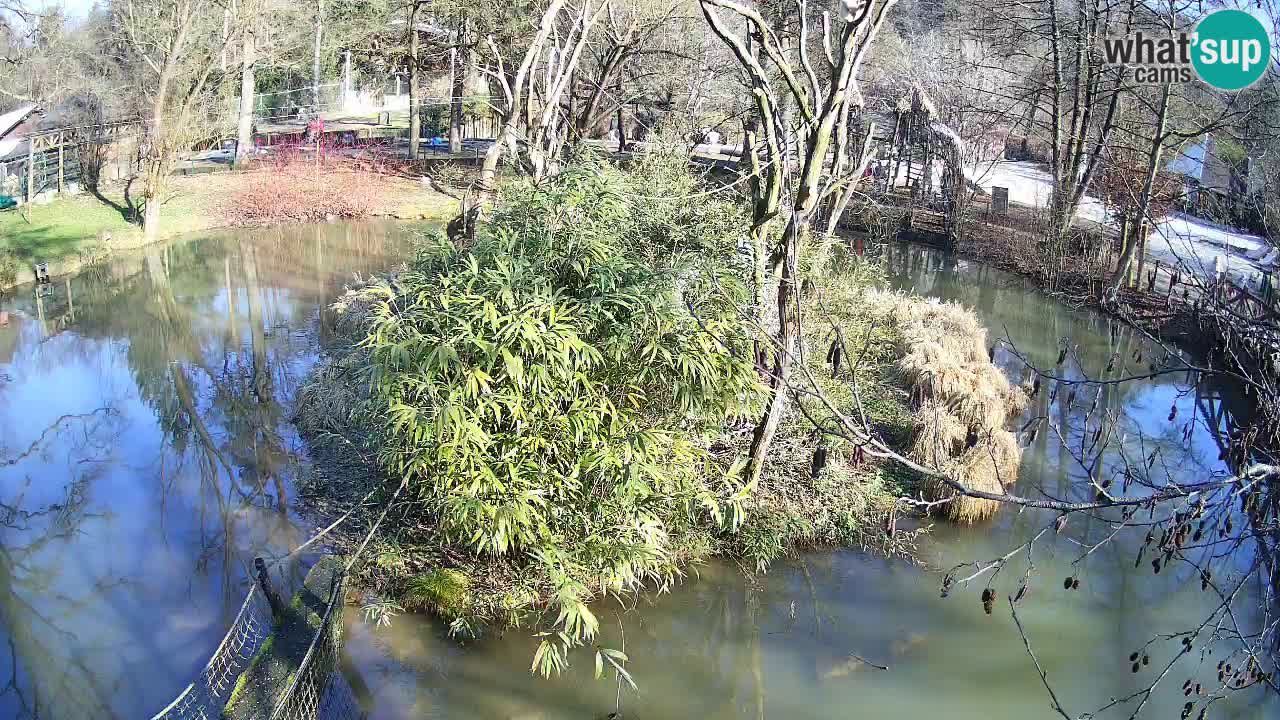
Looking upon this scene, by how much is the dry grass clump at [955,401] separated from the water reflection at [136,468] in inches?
201

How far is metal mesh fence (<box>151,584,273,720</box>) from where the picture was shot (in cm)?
538

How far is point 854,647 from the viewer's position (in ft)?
21.7

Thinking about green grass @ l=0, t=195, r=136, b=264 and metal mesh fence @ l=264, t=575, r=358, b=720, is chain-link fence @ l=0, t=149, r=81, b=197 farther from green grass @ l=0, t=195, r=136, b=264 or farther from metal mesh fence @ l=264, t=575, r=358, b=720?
metal mesh fence @ l=264, t=575, r=358, b=720

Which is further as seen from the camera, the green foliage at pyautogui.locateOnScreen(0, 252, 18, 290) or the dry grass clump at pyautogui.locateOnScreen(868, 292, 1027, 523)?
the green foliage at pyautogui.locateOnScreen(0, 252, 18, 290)

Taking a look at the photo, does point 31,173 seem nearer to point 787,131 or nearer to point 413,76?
point 413,76

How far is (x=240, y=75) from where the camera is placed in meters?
23.2

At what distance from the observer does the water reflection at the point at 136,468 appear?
6.21 meters

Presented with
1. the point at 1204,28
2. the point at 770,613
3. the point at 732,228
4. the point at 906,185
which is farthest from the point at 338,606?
the point at 906,185

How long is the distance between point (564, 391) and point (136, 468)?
4783mm

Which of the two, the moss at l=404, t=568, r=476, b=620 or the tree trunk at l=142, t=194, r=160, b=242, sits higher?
the tree trunk at l=142, t=194, r=160, b=242

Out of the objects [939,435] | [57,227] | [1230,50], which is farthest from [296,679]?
[57,227]

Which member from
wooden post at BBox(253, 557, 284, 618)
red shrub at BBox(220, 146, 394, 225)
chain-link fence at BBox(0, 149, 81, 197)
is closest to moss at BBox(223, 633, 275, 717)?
wooden post at BBox(253, 557, 284, 618)

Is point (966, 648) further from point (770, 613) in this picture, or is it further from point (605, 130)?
point (605, 130)

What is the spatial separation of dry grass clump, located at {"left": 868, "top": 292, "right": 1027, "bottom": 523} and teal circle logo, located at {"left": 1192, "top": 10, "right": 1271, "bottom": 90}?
11.3 ft
